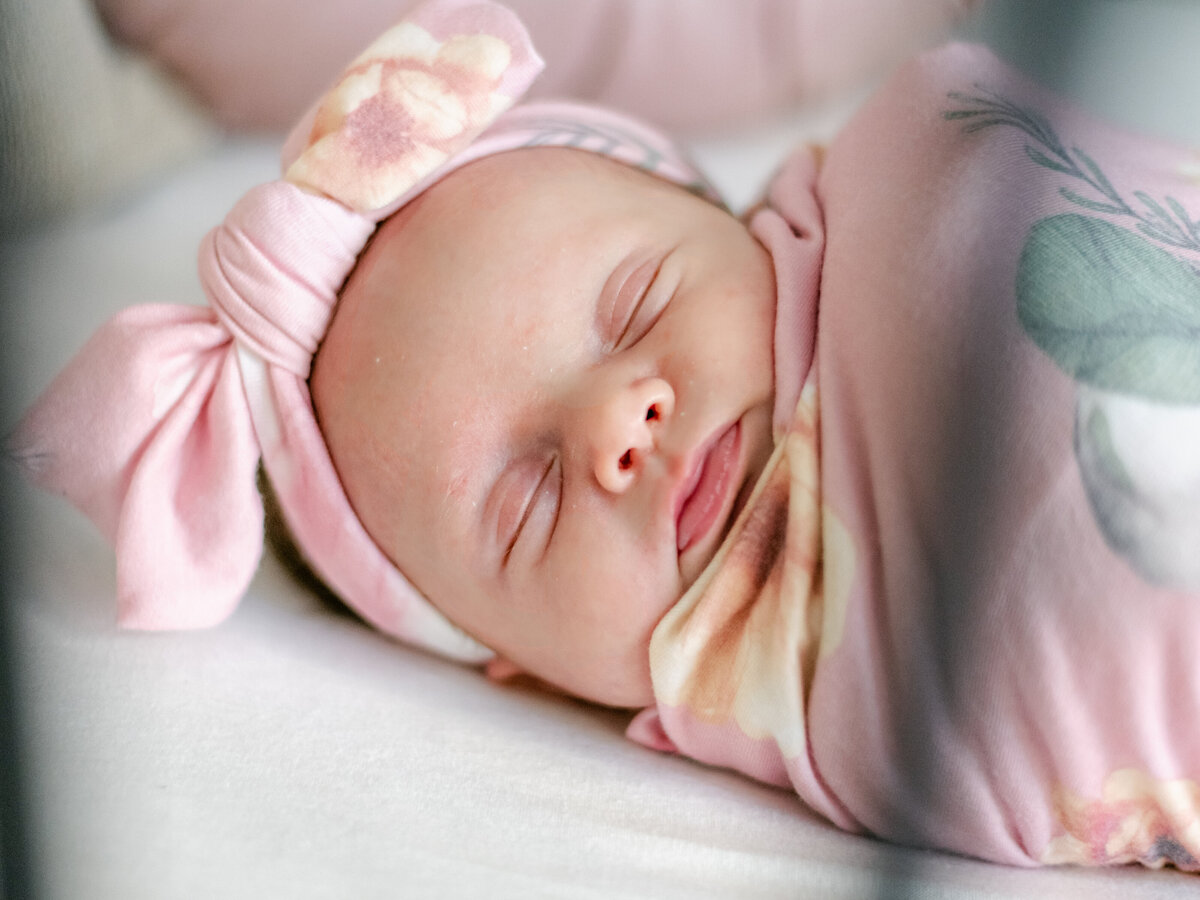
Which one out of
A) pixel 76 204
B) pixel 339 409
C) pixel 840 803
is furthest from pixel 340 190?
pixel 840 803

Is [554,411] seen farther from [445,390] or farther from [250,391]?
[250,391]

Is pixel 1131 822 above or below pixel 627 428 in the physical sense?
below

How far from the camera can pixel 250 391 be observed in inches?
25.7

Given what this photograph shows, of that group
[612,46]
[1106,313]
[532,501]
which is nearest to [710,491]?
[532,501]

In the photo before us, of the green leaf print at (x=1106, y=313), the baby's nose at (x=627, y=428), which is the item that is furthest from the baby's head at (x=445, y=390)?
the green leaf print at (x=1106, y=313)

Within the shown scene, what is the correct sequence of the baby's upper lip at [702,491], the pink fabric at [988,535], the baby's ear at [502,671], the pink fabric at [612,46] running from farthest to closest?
the pink fabric at [612,46] < the baby's ear at [502,671] < the baby's upper lip at [702,491] < the pink fabric at [988,535]

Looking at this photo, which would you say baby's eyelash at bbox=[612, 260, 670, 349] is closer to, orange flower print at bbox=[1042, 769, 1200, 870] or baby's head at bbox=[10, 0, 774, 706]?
baby's head at bbox=[10, 0, 774, 706]

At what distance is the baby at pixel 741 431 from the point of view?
461 millimetres

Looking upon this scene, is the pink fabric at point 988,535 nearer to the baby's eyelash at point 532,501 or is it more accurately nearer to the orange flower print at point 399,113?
the baby's eyelash at point 532,501

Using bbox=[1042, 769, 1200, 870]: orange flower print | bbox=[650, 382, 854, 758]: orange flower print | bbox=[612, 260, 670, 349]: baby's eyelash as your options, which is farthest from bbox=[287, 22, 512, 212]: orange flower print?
bbox=[1042, 769, 1200, 870]: orange flower print

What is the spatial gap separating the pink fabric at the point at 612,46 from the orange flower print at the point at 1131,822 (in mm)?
564

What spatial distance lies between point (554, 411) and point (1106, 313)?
0.95ft

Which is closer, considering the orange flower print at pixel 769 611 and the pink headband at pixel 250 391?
the orange flower print at pixel 769 611

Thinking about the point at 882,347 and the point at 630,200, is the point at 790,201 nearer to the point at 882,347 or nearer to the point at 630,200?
the point at 630,200
